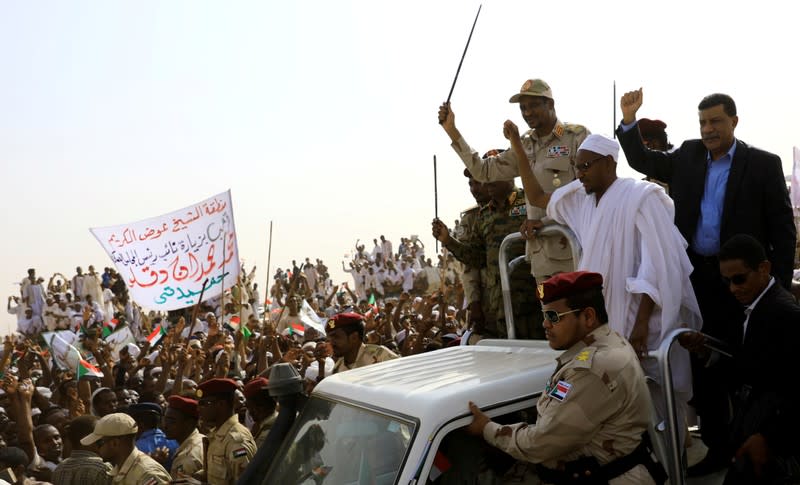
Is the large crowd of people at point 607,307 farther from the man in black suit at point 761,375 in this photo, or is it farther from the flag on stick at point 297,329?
the flag on stick at point 297,329

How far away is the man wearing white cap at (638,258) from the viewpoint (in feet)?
10.6

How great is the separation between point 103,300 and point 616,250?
78.0 ft

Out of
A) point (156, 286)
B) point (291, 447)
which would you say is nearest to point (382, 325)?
point (156, 286)

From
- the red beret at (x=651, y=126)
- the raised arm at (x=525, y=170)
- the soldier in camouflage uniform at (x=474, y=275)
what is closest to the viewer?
the raised arm at (x=525, y=170)

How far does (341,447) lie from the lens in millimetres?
2916

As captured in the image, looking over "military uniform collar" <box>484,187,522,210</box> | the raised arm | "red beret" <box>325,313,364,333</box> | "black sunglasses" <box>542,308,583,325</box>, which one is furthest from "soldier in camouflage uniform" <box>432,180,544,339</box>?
"black sunglasses" <box>542,308,583,325</box>

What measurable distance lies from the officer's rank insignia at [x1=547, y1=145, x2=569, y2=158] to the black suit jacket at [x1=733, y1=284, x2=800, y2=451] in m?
1.83

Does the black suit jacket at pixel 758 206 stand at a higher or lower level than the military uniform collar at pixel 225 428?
higher

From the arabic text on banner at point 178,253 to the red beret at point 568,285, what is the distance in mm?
9740

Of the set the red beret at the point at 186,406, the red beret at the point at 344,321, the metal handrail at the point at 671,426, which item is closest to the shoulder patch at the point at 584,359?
the metal handrail at the point at 671,426

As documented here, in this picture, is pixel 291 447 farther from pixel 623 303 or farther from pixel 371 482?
pixel 623 303

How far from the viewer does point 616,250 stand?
3.36 meters

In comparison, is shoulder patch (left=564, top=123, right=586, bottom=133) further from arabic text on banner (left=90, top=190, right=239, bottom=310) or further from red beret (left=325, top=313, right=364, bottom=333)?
arabic text on banner (left=90, top=190, right=239, bottom=310)

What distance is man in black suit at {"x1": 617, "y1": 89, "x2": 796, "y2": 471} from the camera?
3.58 m
